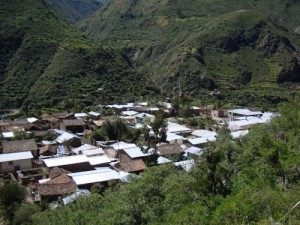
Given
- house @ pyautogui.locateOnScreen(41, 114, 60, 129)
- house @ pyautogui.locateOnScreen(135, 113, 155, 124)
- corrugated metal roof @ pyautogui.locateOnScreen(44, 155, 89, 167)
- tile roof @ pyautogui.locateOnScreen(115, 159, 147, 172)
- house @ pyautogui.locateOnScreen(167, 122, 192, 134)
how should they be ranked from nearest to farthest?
1. tile roof @ pyautogui.locateOnScreen(115, 159, 147, 172)
2. corrugated metal roof @ pyautogui.locateOnScreen(44, 155, 89, 167)
3. house @ pyautogui.locateOnScreen(167, 122, 192, 134)
4. house @ pyautogui.locateOnScreen(41, 114, 60, 129)
5. house @ pyautogui.locateOnScreen(135, 113, 155, 124)

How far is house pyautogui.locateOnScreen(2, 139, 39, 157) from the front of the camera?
4633 cm

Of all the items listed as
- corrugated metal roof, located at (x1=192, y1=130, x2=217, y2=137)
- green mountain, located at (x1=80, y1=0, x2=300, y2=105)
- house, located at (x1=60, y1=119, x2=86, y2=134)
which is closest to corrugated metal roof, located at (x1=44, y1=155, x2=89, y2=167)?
house, located at (x1=60, y1=119, x2=86, y2=134)

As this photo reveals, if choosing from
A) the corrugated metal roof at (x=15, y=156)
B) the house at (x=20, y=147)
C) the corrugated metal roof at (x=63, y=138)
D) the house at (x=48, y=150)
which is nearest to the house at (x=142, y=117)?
the corrugated metal roof at (x=63, y=138)

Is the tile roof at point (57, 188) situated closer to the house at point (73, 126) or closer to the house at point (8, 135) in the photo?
the house at point (8, 135)

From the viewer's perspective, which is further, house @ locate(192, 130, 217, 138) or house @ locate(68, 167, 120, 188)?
house @ locate(192, 130, 217, 138)

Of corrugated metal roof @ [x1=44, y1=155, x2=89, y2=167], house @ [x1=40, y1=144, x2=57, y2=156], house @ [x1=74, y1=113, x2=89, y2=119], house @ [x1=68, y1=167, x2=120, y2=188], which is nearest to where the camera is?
house @ [x1=68, y1=167, x2=120, y2=188]

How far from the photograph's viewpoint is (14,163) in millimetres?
42469

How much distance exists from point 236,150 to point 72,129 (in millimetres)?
37183

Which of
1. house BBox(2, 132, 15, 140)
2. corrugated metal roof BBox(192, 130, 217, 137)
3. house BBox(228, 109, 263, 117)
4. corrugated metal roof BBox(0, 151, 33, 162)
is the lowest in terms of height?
house BBox(228, 109, 263, 117)

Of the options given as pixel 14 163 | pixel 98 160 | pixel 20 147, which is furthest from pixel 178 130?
pixel 14 163

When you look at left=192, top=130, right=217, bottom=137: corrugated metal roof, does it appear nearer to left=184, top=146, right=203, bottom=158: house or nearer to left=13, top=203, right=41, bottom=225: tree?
left=184, top=146, right=203, bottom=158: house

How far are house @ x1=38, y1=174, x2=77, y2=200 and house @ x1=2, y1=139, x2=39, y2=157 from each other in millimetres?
13624

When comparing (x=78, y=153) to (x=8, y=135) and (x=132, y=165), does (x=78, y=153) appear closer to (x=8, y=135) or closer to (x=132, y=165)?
(x=132, y=165)

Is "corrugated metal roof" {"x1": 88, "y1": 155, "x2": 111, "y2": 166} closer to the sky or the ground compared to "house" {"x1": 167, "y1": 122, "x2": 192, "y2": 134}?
closer to the sky
